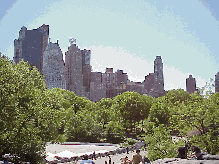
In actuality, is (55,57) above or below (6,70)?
above

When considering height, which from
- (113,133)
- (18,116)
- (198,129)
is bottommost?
(113,133)

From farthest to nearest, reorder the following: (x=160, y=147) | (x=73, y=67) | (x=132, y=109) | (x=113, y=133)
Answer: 1. (x=73, y=67)
2. (x=132, y=109)
3. (x=113, y=133)
4. (x=160, y=147)

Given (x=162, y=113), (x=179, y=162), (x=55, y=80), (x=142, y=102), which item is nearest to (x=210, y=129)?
(x=179, y=162)

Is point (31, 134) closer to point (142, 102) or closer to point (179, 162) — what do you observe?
point (179, 162)

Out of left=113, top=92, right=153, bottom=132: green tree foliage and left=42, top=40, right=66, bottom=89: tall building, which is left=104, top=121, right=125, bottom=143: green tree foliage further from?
left=42, top=40, right=66, bottom=89: tall building

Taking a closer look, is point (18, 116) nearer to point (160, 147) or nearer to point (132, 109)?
point (160, 147)

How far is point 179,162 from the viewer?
1302cm

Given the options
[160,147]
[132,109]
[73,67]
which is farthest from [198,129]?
[73,67]

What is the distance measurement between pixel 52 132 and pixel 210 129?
1571 centimetres

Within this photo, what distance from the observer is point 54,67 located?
566 feet

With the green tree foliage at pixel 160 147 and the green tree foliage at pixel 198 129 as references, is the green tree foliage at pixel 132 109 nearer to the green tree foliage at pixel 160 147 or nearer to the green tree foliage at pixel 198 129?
the green tree foliage at pixel 198 129

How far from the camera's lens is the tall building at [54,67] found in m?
170

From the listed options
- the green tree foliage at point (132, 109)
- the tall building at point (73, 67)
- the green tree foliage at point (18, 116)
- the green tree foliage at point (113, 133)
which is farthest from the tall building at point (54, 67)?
the green tree foliage at point (18, 116)

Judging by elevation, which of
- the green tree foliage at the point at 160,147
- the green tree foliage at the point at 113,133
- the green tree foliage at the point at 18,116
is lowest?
the green tree foliage at the point at 113,133
